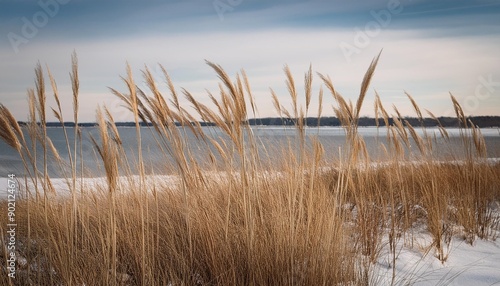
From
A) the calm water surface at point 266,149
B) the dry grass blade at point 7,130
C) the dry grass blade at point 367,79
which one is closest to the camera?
the dry grass blade at point 7,130

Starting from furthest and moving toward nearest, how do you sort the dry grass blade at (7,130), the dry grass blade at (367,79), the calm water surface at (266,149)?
1. the calm water surface at (266,149)
2. the dry grass blade at (367,79)
3. the dry grass blade at (7,130)

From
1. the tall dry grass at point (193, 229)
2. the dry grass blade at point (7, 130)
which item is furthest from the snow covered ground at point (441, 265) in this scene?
the dry grass blade at point (7, 130)

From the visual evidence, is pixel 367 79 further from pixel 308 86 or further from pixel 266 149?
pixel 266 149

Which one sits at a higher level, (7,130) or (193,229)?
(7,130)

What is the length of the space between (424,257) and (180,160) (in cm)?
215

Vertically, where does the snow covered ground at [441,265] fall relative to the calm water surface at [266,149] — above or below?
below

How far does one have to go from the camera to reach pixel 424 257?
3.25m

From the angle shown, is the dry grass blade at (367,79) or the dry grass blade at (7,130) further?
the dry grass blade at (367,79)

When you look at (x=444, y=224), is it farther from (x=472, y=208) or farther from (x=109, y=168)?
(x=109, y=168)

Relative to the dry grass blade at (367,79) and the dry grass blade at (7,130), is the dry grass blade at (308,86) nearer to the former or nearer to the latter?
the dry grass blade at (367,79)

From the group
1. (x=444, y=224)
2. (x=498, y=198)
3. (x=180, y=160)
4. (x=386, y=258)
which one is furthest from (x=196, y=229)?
(x=498, y=198)

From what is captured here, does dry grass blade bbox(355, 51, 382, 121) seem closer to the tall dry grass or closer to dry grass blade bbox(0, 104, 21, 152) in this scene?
the tall dry grass

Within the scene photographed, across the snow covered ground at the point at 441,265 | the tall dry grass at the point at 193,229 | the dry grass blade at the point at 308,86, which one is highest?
the dry grass blade at the point at 308,86

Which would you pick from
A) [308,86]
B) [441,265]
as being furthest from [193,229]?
[441,265]
